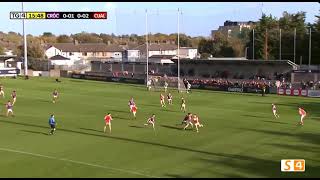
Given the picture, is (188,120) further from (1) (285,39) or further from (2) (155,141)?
(1) (285,39)

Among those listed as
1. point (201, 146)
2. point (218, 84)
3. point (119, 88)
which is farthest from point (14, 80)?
point (201, 146)

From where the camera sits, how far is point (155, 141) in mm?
31922

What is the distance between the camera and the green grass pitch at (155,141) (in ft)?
81.5

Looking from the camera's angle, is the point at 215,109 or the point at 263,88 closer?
the point at 215,109

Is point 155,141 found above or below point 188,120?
below

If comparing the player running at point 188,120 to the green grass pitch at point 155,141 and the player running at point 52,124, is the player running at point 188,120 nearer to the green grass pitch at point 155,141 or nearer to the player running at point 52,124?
the green grass pitch at point 155,141

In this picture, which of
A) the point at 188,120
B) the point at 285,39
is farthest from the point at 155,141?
the point at 285,39

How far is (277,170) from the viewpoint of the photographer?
24.5 meters

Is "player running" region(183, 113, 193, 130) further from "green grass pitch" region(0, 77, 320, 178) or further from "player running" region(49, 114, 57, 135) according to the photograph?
"player running" region(49, 114, 57, 135)

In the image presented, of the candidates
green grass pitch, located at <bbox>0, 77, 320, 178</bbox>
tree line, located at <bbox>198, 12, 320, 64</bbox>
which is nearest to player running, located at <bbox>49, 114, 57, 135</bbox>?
green grass pitch, located at <bbox>0, 77, 320, 178</bbox>

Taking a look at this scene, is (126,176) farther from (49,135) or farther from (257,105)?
(257,105)

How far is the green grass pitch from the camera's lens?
24828 mm

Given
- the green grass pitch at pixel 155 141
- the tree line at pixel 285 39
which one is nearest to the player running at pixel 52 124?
the green grass pitch at pixel 155 141

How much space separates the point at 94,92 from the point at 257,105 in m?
24.0
